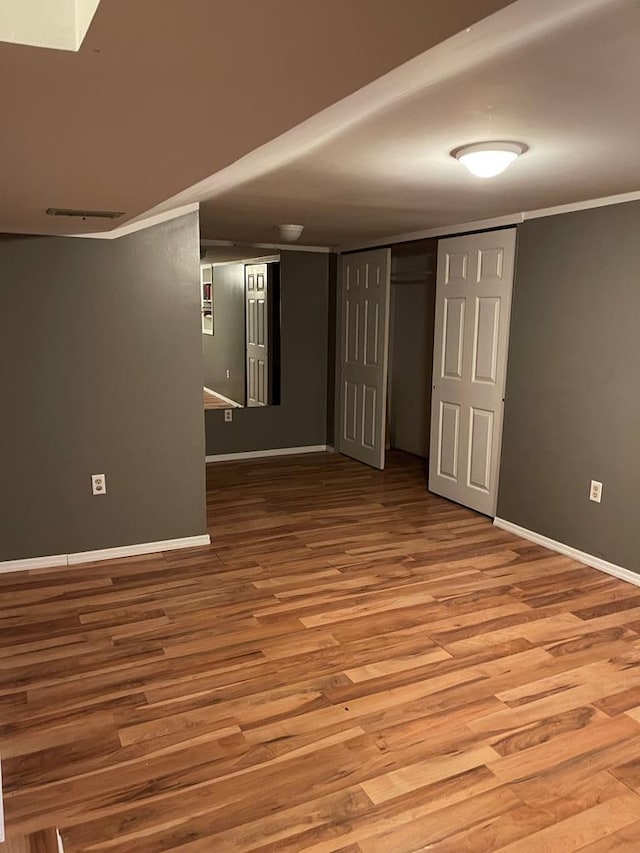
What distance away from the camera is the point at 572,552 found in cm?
391

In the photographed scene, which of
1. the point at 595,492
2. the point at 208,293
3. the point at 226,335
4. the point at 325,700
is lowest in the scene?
the point at 325,700

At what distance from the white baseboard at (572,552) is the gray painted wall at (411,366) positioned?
6.68 feet

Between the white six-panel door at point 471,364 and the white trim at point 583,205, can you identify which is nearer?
the white trim at point 583,205

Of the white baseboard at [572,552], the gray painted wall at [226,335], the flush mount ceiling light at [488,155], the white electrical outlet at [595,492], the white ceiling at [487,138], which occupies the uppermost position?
the white ceiling at [487,138]

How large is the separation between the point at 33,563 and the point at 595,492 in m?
3.22

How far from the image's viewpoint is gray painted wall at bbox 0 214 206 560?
3.43 m

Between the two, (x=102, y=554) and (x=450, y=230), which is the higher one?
(x=450, y=230)

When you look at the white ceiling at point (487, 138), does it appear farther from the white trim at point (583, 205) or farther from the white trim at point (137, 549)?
the white trim at point (137, 549)

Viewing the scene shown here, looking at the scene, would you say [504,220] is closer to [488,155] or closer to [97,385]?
[488,155]

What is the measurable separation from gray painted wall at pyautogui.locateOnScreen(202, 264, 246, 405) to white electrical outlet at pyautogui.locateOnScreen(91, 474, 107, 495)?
7.67ft

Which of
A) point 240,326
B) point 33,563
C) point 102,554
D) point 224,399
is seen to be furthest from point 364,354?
point 33,563

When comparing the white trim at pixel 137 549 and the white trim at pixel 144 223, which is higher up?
the white trim at pixel 144 223

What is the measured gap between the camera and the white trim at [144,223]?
3398 millimetres

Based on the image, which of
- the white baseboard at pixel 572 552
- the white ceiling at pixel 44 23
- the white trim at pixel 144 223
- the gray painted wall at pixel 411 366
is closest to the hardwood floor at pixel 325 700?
the white baseboard at pixel 572 552
